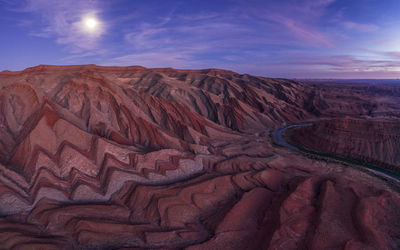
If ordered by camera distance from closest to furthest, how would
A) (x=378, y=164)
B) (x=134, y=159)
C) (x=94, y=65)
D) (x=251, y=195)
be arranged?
(x=251, y=195) < (x=134, y=159) < (x=378, y=164) < (x=94, y=65)

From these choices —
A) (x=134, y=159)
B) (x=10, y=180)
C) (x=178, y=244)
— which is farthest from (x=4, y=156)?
(x=178, y=244)

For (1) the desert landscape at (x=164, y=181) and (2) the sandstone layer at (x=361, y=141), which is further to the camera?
(2) the sandstone layer at (x=361, y=141)

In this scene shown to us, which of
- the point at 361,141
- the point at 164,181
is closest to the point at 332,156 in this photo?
the point at 361,141

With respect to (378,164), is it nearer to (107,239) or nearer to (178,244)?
(178,244)

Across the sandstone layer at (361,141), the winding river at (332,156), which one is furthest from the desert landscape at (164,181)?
the winding river at (332,156)

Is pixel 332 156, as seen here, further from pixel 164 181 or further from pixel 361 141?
pixel 164 181

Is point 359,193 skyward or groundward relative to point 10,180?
groundward

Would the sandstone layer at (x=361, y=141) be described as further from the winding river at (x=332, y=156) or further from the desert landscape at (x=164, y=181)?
the winding river at (x=332, y=156)

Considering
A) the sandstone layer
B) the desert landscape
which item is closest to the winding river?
the desert landscape

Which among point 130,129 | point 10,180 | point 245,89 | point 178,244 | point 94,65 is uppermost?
point 94,65
